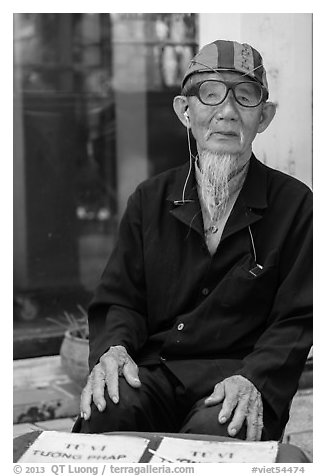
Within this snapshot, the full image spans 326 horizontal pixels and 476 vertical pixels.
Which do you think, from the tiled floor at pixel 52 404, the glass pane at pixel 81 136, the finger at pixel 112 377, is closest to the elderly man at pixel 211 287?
the finger at pixel 112 377

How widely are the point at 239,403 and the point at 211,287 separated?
1.30 ft

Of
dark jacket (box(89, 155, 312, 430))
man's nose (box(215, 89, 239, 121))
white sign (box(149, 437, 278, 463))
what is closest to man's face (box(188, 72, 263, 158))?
man's nose (box(215, 89, 239, 121))

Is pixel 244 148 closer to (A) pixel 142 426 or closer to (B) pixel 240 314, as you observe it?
A: (B) pixel 240 314

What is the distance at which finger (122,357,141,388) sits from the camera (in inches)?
94.4

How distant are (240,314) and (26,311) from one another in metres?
2.43

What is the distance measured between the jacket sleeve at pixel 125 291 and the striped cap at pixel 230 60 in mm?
494

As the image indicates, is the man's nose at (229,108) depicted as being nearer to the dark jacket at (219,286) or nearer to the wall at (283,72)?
the dark jacket at (219,286)

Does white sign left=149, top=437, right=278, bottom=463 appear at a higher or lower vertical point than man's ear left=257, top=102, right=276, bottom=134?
lower

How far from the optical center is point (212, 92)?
2494mm

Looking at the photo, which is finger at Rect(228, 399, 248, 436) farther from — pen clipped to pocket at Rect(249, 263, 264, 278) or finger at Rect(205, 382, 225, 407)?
pen clipped to pocket at Rect(249, 263, 264, 278)

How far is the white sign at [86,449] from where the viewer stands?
2107mm

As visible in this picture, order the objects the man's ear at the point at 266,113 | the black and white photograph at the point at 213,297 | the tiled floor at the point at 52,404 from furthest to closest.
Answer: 1. the tiled floor at the point at 52,404
2. the man's ear at the point at 266,113
3. the black and white photograph at the point at 213,297

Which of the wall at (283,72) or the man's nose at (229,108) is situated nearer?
the man's nose at (229,108)

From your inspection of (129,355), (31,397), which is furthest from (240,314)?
(31,397)
